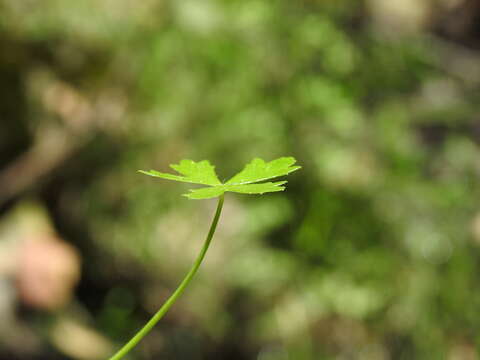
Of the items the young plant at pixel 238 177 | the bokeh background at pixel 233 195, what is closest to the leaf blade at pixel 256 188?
the young plant at pixel 238 177

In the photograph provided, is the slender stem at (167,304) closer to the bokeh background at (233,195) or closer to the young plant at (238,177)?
the young plant at (238,177)

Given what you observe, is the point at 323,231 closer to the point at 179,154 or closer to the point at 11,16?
the point at 179,154

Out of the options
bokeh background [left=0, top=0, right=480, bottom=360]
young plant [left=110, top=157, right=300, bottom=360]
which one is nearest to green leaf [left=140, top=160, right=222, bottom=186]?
young plant [left=110, top=157, right=300, bottom=360]

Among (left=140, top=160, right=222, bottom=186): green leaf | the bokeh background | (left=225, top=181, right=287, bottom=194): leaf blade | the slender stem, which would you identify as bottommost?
the bokeh background

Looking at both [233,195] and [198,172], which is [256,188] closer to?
[198,172]

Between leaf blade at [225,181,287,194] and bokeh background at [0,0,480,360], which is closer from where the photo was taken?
leaf blade at [225,181,287,194]

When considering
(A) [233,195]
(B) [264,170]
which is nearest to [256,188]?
(B) [264,170]

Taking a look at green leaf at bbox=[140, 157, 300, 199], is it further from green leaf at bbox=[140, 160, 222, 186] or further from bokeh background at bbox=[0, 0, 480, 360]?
bokeh background at bbox=[0, 0, 480, 360]
